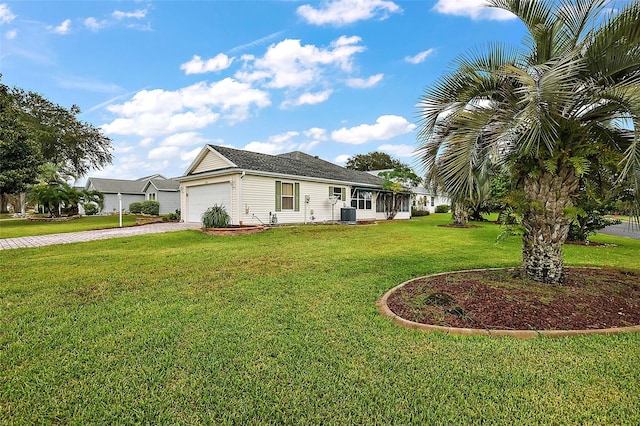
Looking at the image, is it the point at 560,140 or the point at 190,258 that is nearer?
the point at 560,140

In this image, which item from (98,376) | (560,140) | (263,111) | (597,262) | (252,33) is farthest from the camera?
(263,111)

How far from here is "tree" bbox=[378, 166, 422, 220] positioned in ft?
74.7

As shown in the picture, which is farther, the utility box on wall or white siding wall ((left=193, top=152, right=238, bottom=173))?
the utility box on wall

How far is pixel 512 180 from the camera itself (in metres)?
5.42

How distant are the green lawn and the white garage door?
396 inches

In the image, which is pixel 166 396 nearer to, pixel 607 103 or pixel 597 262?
pixel 607 103

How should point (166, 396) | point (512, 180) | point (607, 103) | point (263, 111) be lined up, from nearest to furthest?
point (166, 396) → point (607, 103) → point (512, 180) → point (263, 111)

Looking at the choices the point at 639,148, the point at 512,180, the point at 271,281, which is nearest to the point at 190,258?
the point at 271,281

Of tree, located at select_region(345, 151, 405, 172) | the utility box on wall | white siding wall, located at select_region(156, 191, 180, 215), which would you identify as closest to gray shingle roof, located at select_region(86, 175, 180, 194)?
white siding wall, located at select_region(156, 191, 180, 215)

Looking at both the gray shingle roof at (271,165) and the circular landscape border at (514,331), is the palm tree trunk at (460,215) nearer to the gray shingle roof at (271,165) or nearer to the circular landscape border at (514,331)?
the gray shingle roof at (271,165)

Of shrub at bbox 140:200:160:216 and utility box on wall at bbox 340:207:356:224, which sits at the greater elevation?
shrub at bbox 140:200:160:216

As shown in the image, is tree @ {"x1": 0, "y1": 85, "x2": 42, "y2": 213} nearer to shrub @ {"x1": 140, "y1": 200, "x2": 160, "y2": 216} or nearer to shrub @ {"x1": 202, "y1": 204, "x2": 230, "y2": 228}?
shrub @ {"x1": 140, "y1": 200, "x2": 160, "y2": 216}

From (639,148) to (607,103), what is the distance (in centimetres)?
97

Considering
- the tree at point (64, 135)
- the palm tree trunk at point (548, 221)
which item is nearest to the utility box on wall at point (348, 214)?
the palm tree trunk at point (548, 221)
